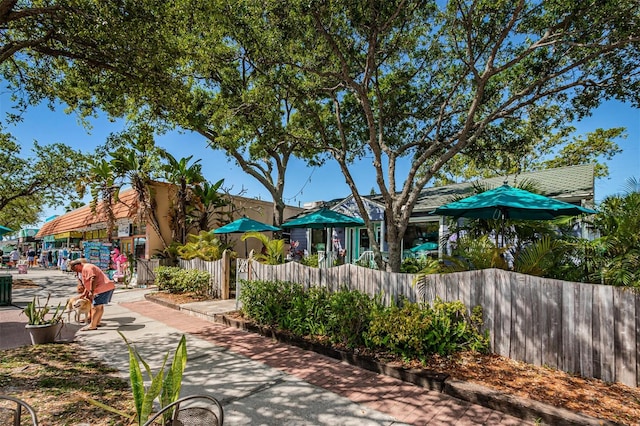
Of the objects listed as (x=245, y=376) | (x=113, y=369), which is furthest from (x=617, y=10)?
(x=113, y=369)

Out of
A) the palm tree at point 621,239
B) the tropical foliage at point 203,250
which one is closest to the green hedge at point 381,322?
the palm tree at point 621,239

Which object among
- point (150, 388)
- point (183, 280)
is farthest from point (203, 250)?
point (150, 388)

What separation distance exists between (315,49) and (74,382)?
8.64 metres

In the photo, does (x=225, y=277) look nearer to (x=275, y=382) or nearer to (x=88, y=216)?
(x=275, y=382)

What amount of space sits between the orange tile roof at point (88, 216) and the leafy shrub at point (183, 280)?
12.9ft

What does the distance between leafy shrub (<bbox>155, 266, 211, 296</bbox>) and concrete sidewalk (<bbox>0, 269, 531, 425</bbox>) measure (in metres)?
2.66

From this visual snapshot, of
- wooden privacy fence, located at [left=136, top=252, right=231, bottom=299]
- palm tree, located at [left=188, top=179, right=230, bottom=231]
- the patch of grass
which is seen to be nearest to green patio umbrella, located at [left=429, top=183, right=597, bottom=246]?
wooden privacy fence, located at [left=136, top=252, right=231, bottom=299]

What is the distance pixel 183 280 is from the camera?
10188mm

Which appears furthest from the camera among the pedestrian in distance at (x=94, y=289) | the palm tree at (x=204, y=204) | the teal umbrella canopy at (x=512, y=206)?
the palm tree at (x=204, y=204)

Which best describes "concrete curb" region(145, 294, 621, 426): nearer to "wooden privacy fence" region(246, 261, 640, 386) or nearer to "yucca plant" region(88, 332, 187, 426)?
"wooden privacy fence" region(246, 261, 640, 386)

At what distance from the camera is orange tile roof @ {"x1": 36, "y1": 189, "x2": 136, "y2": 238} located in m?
13.8

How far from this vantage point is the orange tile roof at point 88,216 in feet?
45.3

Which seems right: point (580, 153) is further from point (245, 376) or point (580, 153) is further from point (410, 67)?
point (245, 376)

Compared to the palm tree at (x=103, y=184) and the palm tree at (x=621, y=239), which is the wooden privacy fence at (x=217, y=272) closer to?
the palm tree at (x=103, y=184)
